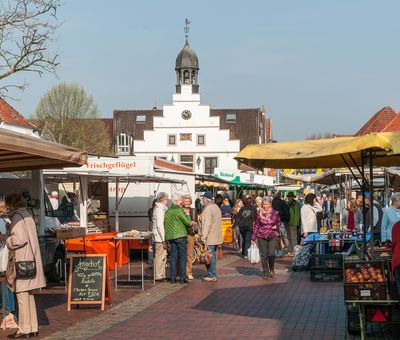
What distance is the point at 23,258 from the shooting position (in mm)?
9891

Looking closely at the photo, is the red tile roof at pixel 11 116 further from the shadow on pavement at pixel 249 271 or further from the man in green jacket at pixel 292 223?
the shadow on pavement at pixel 249 271

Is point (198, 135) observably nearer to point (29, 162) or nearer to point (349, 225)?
point (349, 225)

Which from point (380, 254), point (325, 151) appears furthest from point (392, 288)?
point (325, 151)

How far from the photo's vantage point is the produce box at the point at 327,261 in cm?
1559

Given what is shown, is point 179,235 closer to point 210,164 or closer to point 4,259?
point 4,259

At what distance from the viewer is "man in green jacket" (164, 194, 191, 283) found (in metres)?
15.7

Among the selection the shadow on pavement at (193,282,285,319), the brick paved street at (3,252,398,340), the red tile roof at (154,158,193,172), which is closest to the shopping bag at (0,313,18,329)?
the brick paved street at (3,252,398,340)

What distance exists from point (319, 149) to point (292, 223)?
1321 centimetres

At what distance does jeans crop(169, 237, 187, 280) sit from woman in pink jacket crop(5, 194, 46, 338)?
5872 millimetres

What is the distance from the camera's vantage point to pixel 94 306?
503 inches

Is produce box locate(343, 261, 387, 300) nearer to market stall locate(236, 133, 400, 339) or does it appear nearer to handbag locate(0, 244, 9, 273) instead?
market stall locate(236, 133, 400, 339)

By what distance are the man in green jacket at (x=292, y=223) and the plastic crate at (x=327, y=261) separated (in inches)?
253

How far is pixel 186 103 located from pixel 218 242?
62059mm

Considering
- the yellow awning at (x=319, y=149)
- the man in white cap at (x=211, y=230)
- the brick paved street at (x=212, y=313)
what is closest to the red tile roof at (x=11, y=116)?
the man in white cap at (x=211, y=230)
